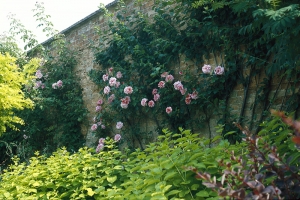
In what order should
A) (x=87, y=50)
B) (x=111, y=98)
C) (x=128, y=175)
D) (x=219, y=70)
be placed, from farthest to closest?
1. (x=87, y=50)
2. (x=111, y=98)
3. (x=219, y=70)
4. (x=128, y=175)

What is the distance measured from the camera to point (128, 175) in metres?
2.99

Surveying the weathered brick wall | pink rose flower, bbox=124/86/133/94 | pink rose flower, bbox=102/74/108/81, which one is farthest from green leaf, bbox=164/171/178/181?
the weathered brick wall

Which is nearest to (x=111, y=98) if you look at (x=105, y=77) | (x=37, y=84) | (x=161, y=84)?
(x=105, y=77)

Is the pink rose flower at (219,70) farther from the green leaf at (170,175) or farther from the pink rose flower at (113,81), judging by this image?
the green leaf at (170,175)

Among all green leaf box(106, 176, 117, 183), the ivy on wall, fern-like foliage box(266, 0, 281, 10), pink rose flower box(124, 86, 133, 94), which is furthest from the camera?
pink rose flower box(124, 86, 133, 94)

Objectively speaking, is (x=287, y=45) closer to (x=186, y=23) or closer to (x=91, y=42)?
(x=186, y=23)

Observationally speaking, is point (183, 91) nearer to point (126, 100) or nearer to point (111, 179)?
point (126, 100)

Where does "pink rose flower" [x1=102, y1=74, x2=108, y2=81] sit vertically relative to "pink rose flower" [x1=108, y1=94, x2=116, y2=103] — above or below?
above

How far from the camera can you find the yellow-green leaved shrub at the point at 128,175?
2449 millimetres

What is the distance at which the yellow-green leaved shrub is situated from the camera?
2449mm

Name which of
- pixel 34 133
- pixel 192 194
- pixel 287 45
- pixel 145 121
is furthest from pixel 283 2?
pixel 34 133

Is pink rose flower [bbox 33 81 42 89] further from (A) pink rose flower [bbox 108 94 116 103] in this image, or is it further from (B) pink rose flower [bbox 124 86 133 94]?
(B) pink rose flower [bbox 124 86 133 94]

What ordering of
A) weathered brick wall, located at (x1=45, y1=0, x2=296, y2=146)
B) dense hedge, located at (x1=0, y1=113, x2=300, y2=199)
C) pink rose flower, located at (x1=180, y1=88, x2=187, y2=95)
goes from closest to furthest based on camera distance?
dense hedge, located at (x1=0, y1=113, x2=300, y2=199) → pink rose flower, located at (x1=180, y1=88, x2=187, y2=95) → weathered brick wall, located at (x1=45, y1=0, x2=296, y2=146)

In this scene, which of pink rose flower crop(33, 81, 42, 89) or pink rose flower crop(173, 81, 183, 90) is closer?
pink rose flower crop(173, 81, 183, 90)
